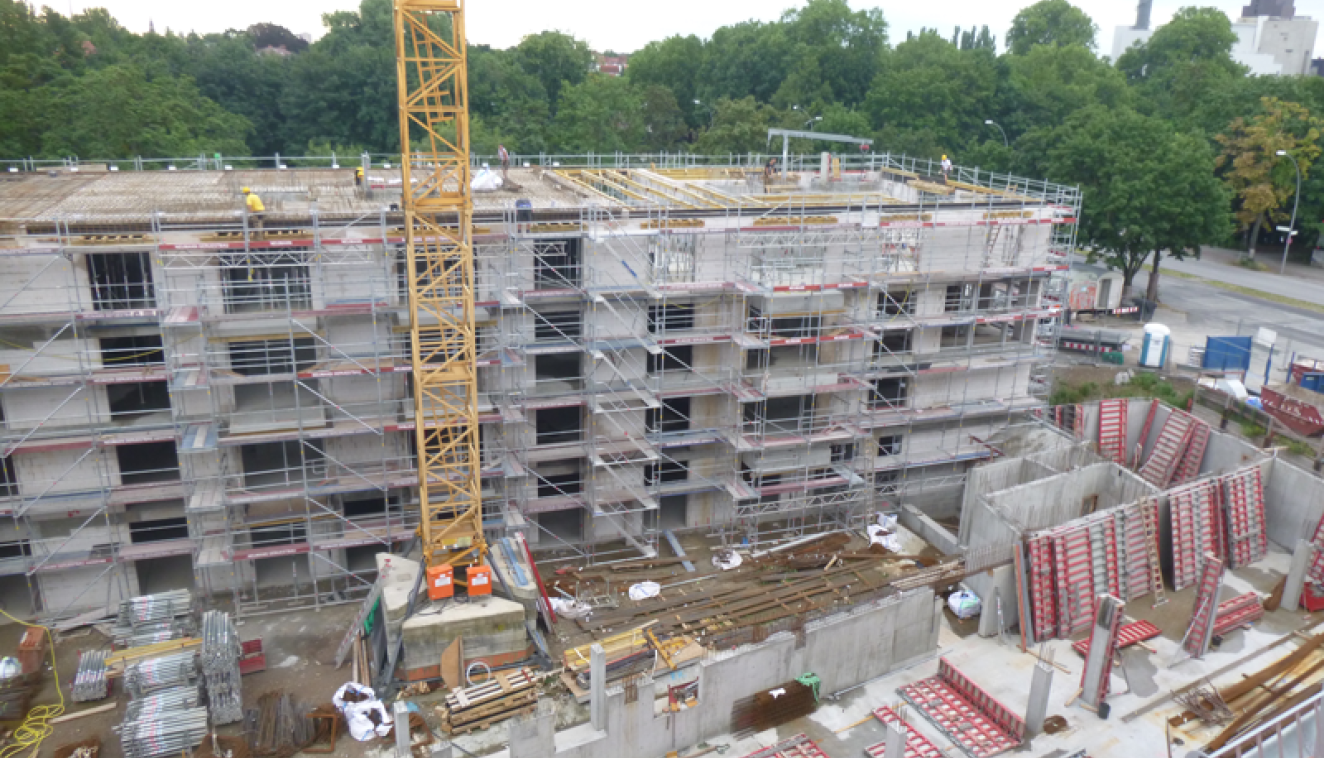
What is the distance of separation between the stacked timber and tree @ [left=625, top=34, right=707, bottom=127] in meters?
77.7

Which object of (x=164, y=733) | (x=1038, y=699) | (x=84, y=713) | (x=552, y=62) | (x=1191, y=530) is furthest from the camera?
(x=552, y=62)

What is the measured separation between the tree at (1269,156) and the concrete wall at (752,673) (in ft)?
179

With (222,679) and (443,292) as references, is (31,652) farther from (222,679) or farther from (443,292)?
(443,292)

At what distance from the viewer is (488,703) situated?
2259 cm

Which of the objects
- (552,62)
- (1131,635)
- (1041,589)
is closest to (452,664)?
(1041,589)

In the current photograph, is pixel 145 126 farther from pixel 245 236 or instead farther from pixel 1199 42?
pixel 1199 42

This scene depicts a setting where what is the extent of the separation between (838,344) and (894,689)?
36.9 feet

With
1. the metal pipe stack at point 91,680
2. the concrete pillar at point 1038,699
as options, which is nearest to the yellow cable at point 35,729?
the metal pipe stack at point 91,680

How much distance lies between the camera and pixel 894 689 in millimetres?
24000

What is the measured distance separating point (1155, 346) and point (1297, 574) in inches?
734

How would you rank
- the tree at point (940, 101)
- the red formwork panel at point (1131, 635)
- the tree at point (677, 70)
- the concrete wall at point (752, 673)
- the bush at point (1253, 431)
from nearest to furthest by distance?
the concrete wall at point (752, 673)
the red formwork panel at point (1131, 635)
the bush at point (1253, 431)
the tree at point (940, 101)
the tree at point (677, 70)

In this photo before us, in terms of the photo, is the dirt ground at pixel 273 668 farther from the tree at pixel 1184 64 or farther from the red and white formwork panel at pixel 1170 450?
the tree at pixel 1184 64

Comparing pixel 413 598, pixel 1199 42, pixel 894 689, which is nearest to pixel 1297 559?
pixel 894 689

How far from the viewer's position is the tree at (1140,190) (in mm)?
50656
